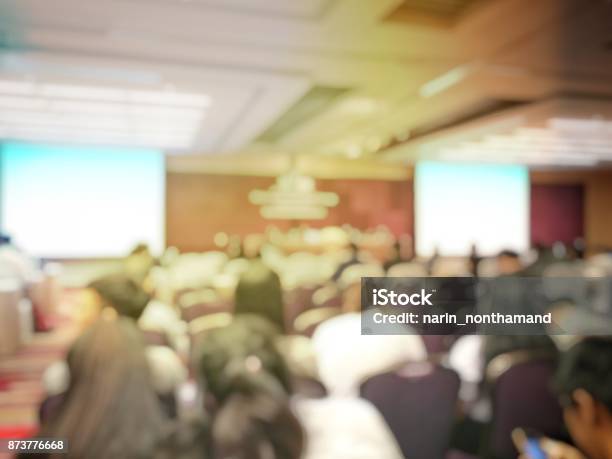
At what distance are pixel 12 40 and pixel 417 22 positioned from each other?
3.19 meters

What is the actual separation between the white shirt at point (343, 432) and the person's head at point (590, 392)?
52cm

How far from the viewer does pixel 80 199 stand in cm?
998

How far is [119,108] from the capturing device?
6.41 meters

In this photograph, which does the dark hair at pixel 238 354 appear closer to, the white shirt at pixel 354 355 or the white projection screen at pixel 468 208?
the white shirt at pixel 354 355

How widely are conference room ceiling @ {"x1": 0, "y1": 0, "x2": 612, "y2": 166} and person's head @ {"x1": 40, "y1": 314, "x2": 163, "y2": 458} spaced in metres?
2.52

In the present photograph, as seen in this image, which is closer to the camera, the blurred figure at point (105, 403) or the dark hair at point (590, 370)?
the dark hair at point (590, 370)

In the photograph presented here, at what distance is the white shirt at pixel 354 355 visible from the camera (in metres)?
2.25

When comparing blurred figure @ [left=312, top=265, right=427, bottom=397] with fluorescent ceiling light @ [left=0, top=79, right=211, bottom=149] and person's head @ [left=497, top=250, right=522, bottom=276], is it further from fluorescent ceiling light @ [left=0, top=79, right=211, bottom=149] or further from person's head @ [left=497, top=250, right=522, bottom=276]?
fluorescent ceiling light @ [left=0, top=79, right=211, bottom=149]

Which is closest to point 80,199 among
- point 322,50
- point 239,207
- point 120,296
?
point 239,207

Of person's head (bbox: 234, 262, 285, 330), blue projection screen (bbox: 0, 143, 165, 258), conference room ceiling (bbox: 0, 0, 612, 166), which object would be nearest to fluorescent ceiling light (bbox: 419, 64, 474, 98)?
conference room ceiling (bbox: 0, 0, 612, 166)

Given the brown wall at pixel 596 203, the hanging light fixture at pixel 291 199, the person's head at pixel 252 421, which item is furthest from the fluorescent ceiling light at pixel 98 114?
the brown wall at pixel 596 203

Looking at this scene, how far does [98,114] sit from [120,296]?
541cm

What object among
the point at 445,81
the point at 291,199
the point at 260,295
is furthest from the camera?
the point at 291,199

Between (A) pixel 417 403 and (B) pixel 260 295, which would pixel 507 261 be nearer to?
(B) pixel 260 295
